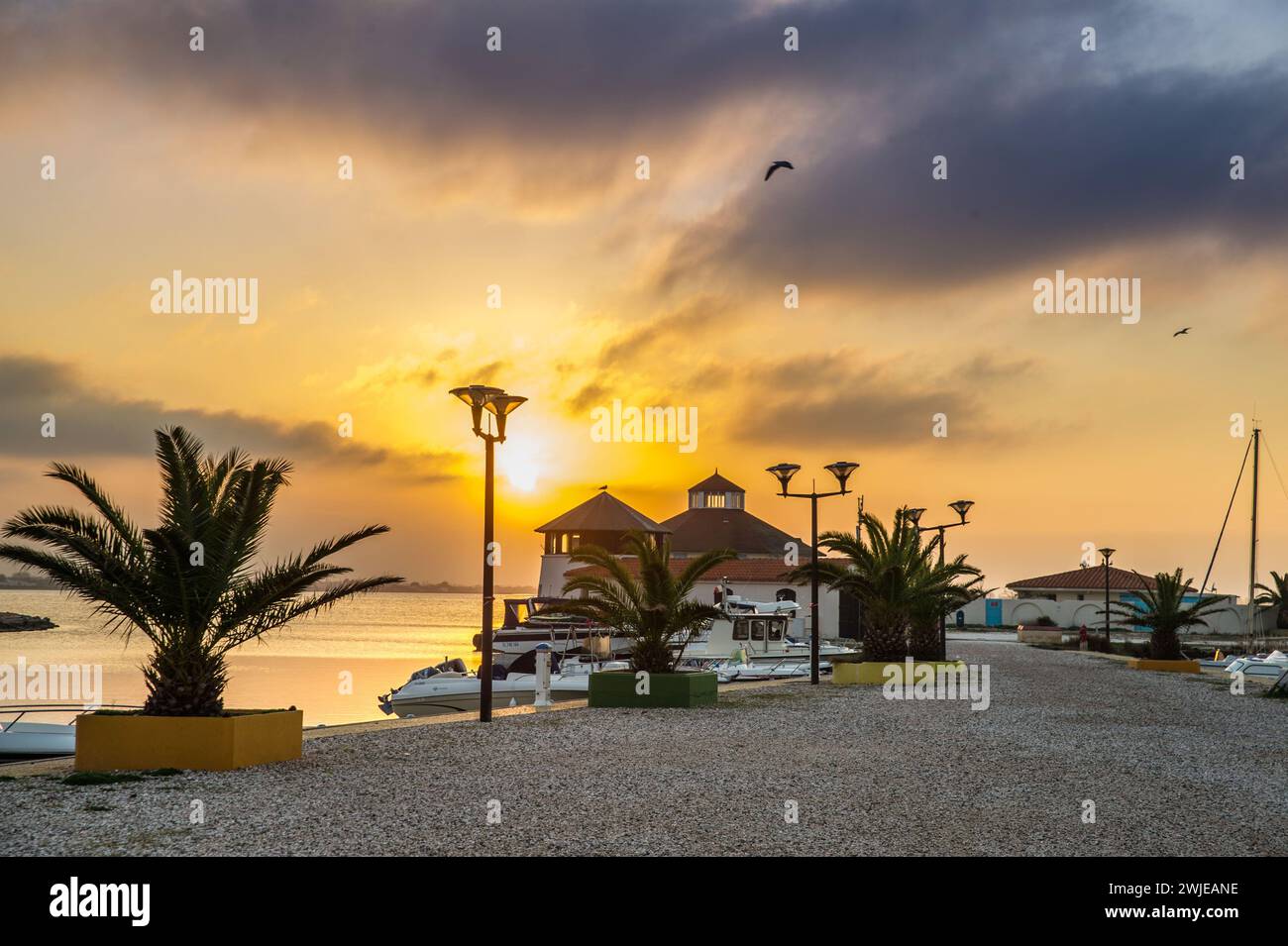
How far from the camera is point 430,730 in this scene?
53.5ft

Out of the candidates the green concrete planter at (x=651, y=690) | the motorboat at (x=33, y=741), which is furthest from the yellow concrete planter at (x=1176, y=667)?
the motorboat at (x=33, y=741)

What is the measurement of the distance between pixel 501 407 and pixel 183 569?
6419 mm

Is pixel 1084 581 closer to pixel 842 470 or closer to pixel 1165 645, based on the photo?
pixel 1165 645

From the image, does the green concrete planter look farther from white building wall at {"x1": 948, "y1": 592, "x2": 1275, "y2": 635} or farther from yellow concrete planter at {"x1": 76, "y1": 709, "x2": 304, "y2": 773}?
white building wall at {"x1": 948, "y1": 592, "x2": 1275, "y2": 635}

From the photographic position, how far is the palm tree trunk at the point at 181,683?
41.7 feet

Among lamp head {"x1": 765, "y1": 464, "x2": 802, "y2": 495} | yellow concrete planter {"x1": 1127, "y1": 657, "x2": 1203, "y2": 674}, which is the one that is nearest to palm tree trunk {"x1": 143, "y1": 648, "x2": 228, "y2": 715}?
lamp head {"x1": 765, "y1": 464, "x2": 802, "y2": 495}

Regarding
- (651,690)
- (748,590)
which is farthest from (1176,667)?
(748,590)

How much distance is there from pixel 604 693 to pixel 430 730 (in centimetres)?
513

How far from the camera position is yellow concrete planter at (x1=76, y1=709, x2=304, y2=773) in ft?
39.9

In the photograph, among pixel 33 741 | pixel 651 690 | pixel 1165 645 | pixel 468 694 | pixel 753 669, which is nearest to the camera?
pixel 651 690

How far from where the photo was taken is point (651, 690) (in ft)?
67.8

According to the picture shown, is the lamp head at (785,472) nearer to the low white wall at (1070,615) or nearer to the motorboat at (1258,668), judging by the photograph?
the motorboat at (1258,668)
